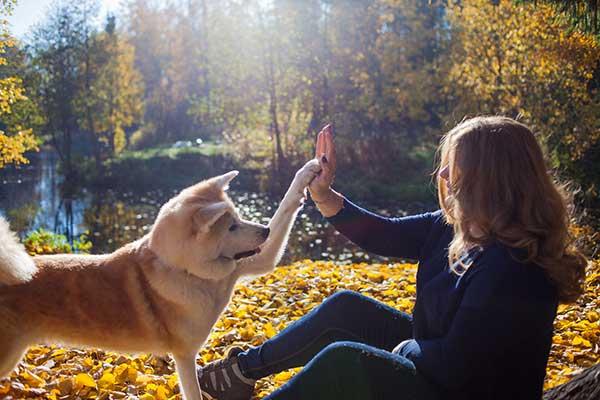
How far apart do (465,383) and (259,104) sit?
19.5m

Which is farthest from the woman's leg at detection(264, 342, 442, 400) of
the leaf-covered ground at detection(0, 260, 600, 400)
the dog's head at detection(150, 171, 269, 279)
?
the leaf-covered ground at detection(0, 260, 600, 400)

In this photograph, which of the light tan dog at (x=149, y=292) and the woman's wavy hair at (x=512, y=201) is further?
the light tan dog at (x=149, y=292)

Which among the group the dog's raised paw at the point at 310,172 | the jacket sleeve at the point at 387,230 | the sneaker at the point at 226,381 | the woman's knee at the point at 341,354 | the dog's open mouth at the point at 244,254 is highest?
the dog's raised paw at the point at 310,172

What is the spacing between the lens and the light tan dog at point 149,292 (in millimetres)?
2844

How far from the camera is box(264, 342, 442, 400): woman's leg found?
82.5 inches

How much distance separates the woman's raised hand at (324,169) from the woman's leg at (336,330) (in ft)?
1.92

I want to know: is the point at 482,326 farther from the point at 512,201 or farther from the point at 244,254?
the point at 244,254

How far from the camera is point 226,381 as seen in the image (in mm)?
2977

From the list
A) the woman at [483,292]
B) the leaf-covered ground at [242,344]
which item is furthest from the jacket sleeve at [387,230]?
the leaf-covered ground at [242,344]

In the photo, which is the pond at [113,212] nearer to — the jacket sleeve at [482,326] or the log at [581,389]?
the log at [581,389]

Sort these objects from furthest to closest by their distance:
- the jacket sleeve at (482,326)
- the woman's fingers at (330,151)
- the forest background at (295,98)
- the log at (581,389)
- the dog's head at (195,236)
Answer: the forest background at (295,98)
the woman's fingers at (330,151)
the dog's head at (195,236)
the log at (581,389)
the jacket sleeve at (482,326)

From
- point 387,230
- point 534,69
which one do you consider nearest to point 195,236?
point 387,230

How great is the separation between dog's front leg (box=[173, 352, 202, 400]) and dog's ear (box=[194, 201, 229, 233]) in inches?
25.8

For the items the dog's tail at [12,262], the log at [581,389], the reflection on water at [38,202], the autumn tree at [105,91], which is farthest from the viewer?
the autumn tree at [105,91]
